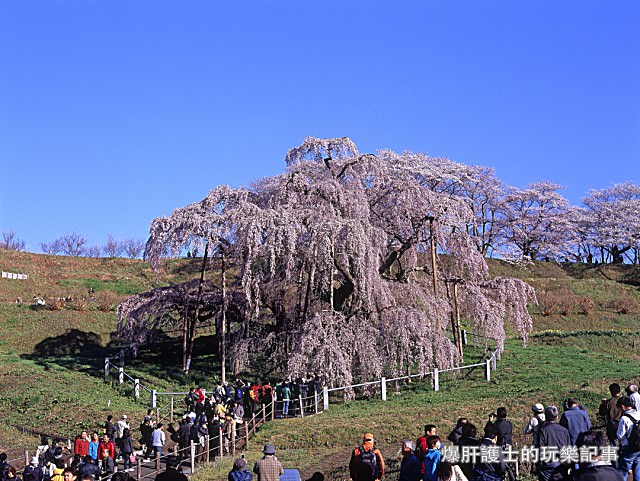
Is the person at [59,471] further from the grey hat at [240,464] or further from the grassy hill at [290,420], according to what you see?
the grey hat at [240,464]

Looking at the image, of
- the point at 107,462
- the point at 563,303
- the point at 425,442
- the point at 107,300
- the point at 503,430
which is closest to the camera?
the point at 425,442

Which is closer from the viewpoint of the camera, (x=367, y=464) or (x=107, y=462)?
(x=367, y=464)

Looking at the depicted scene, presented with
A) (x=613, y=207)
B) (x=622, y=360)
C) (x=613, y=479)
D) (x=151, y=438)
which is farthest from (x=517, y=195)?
(x=613, y=479)

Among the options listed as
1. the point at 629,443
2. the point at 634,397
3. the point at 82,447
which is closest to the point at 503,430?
the point at 629,443

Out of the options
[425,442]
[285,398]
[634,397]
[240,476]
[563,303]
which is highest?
[563,303]

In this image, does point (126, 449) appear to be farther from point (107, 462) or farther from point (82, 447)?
point (82, 447)

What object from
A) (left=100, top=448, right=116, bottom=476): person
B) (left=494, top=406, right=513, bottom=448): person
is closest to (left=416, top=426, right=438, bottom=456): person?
(left=494, top=406, right=513, bottom=448): person

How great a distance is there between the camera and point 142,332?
36.3 m

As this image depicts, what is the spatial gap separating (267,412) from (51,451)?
9.24 meters

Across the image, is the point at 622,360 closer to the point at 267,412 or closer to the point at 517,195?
the point at 267,412

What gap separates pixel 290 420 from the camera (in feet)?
86.4

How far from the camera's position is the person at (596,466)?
28.6 ft

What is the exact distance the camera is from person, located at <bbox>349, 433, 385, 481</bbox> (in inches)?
477

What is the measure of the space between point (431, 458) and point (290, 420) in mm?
15534
